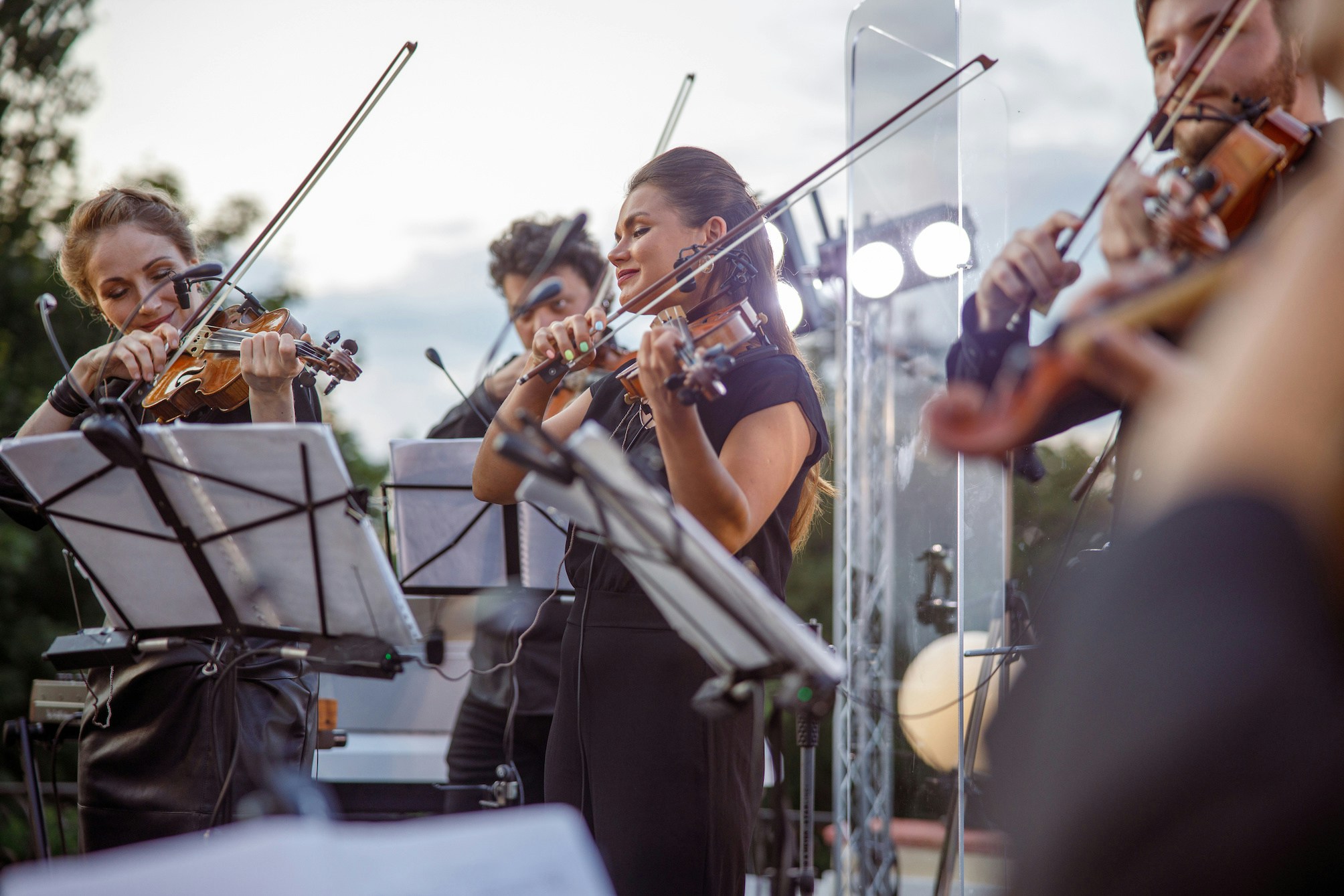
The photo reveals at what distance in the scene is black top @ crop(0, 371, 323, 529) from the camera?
2.22 m

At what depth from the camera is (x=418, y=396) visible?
10695 mm

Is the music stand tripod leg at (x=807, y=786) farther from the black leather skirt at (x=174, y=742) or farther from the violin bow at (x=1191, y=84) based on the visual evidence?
the violin bow at (x=1191, y=84)

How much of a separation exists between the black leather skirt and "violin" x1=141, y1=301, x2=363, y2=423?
1.89ft

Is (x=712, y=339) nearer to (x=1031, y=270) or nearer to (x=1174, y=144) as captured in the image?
(x=1031, y=270)

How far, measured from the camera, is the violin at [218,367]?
2.19 m

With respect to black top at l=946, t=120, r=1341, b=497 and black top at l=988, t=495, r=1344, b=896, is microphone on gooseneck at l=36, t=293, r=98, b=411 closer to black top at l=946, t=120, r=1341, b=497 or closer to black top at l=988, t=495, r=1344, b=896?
black top at l=946, t=120, r=1341, b=497

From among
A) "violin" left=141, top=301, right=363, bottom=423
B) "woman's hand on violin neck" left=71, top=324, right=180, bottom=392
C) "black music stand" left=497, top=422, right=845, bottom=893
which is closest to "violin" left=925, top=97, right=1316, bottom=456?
"black music stand" left=497, top=422, right=845, bottom=893

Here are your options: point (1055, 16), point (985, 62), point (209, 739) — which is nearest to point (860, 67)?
point (1055, 16)

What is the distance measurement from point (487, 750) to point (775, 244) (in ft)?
4.94

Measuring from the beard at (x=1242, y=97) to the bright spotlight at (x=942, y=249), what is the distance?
136 cm

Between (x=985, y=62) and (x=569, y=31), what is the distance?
13.7 ft

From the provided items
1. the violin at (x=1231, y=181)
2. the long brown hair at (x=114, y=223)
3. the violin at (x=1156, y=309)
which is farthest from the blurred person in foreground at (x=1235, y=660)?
the long brown hair at (x=114, y=223)

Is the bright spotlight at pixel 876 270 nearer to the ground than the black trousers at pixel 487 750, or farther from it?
farther from it

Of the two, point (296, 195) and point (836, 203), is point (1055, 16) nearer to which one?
point (836, 203)
